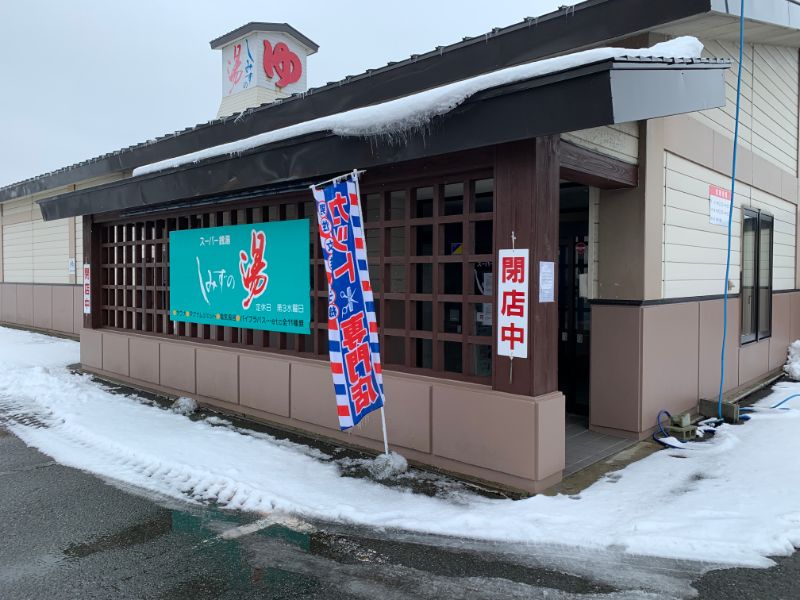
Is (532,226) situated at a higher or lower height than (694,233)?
lower

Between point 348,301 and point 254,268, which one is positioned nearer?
point 348,301

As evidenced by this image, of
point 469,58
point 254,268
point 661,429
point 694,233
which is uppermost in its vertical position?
point 469,58

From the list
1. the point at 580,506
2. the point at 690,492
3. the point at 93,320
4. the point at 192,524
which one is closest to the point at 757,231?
the point at 690,492

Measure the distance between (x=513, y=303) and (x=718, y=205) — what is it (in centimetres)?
435

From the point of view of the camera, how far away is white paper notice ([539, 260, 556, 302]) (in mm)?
4750

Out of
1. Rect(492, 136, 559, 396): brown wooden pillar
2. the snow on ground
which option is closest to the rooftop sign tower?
the snow on ground

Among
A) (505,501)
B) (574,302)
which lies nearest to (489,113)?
(505,501)

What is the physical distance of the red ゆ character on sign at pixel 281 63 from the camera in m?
18.2

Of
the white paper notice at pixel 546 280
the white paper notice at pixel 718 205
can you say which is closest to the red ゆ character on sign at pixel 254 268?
the white paper notice at pixel 546 280

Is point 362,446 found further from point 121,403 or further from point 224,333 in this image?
point 121,403

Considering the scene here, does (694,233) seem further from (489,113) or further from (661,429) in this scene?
(489,113)

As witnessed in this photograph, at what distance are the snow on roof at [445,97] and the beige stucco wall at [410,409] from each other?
230 centimetres

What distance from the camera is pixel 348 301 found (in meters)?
5.16

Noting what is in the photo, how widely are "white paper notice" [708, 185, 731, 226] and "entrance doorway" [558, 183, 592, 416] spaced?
59.9 inches
